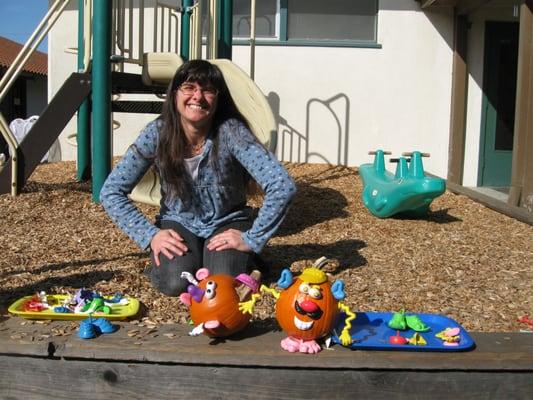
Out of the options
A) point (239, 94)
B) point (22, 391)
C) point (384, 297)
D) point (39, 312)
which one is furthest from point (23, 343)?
point (239, 94)

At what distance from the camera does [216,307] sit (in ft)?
6.98

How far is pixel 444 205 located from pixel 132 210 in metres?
3.93

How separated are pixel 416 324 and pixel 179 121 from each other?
1418mm

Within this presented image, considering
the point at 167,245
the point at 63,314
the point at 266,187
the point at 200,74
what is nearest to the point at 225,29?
the point at 200,74

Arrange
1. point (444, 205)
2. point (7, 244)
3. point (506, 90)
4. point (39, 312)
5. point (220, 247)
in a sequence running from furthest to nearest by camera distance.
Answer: point (506, 90)
point (444, 205)
point (7, 244)
point (220, 247)
point (39, 312)

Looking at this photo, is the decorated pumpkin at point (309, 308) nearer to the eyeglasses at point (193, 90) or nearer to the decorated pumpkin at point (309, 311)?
the decorated pumpkin at point (309, 311)

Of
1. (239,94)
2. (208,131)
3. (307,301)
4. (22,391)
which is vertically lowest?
(22,391)

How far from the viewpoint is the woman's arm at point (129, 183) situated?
299 centimetres

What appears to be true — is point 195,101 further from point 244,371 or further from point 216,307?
point 244,371

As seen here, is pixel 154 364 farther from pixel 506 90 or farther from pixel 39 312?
pixel 506 90

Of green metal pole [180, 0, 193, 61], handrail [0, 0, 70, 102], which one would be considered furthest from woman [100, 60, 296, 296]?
green metal pole [180, 0, 193, 61]

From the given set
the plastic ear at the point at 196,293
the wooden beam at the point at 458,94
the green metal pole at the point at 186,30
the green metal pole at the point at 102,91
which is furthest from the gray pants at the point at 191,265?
the wooden beam at the point at 458,94

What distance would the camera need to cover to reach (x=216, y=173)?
123 inches

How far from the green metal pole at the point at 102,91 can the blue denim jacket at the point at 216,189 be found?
172 centimetres
